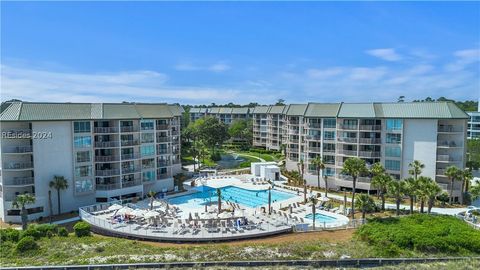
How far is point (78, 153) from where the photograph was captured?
43094 mm

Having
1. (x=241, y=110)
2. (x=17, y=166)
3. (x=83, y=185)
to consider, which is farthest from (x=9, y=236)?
(x=241, y=110)

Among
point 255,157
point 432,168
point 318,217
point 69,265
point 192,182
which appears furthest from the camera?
point 255,157

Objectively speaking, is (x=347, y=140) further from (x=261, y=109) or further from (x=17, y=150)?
(x=261, y=109)

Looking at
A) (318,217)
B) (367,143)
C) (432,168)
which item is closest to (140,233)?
(318,217)

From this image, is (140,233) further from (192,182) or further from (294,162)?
(294,162)

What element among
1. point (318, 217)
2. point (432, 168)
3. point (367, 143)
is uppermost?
point (367, 143)

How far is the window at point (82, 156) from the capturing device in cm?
4300

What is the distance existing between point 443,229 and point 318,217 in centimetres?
1369

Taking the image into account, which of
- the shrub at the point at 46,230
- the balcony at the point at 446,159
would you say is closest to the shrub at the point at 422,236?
the balcony at the point at 446,159

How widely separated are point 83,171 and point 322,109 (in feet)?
121

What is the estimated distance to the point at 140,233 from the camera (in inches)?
1318

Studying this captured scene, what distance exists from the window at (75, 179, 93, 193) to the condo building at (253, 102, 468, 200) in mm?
32979

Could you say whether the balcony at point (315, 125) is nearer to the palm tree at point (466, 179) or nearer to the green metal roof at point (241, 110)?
the palm tree at point (466, 179)

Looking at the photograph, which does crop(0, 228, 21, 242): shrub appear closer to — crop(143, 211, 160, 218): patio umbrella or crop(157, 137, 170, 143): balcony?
crop(143, 211, 160, 218): patio umbrella
